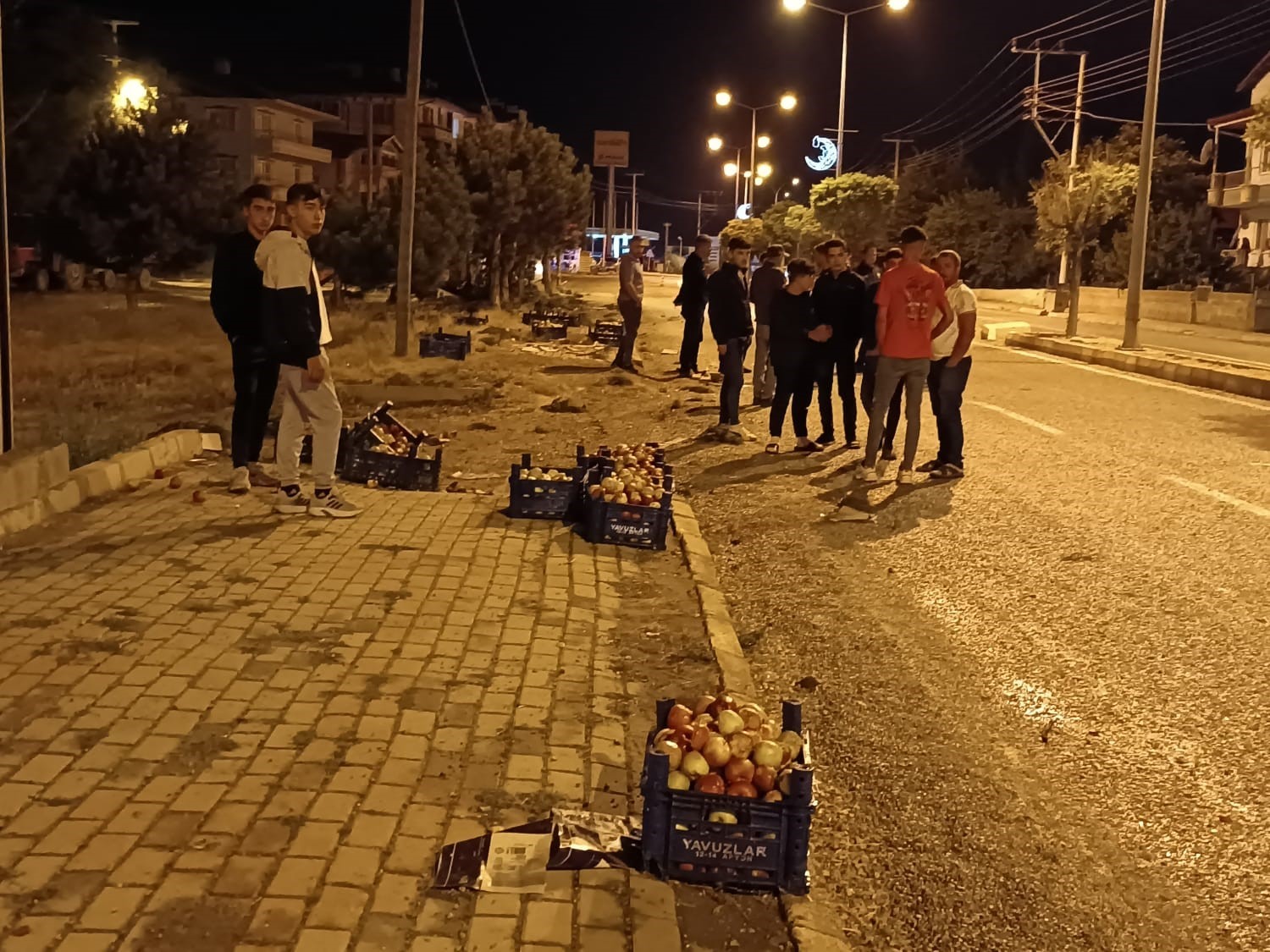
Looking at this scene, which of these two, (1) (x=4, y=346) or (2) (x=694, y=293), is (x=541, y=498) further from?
(2) (x=694, y=293)

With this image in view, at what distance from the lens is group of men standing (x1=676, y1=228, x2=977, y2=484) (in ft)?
33.9

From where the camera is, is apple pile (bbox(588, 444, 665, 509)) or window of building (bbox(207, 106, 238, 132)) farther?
window of building (bbox(207, 106, 238, 132))

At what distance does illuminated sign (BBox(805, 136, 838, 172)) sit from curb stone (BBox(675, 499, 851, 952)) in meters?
55.3

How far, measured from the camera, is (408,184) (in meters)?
20.8

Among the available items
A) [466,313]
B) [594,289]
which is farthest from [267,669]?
[594,289]

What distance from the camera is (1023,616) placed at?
7008 mm

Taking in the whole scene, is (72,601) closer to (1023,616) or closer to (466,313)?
(1023,616)

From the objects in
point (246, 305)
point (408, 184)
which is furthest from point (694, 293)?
point (246, 305)

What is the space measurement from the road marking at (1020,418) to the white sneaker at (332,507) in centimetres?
788

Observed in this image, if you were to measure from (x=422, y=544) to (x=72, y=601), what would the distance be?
2.09m

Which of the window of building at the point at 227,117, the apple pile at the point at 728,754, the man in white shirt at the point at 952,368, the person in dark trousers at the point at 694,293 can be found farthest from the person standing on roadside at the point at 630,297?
the window of building at the point at 227,117

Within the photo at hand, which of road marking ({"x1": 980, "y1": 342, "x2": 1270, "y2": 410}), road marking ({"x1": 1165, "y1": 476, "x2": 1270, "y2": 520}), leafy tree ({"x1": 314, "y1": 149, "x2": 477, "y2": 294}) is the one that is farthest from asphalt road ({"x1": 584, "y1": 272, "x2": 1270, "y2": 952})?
leafy tree ({"x1": 314, "y1": 149, "x2": 477, "y2": 294})

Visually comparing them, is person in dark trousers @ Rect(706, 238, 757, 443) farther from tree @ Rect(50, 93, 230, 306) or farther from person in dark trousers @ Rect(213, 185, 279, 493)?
tree @ Rect(50, 93, 230, 306)

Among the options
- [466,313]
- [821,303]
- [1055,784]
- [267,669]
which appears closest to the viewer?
[1055,784]
